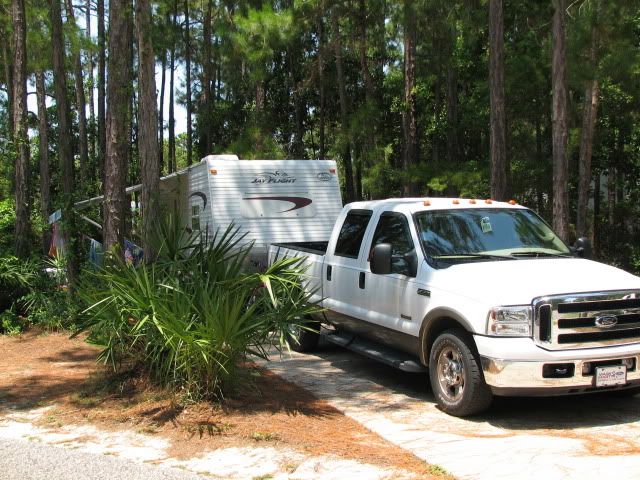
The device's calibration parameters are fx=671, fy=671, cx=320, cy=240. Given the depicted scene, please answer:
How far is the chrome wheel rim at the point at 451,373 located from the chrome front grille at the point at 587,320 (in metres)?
0.80

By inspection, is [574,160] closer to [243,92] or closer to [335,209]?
[335,209]

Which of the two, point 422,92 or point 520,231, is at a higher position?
point 422,92

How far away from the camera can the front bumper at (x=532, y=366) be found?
18.2 feet

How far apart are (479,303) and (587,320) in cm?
90

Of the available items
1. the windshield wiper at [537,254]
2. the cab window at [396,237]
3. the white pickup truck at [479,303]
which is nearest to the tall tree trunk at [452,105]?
the white pickup truck at [479,303]

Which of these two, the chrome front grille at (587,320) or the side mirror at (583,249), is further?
the side mirror at (583,249)

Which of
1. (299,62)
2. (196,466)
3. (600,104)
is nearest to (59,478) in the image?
(196,466)

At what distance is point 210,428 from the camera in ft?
18.7

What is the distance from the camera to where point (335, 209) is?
13.9 m

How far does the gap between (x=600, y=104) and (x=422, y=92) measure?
5899 millimetres

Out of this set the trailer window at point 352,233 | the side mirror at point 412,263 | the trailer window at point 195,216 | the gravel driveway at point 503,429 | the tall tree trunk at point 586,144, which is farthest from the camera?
the tall tree trunk at point 586,144

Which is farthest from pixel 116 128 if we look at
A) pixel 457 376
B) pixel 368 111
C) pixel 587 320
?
pixel 368 111

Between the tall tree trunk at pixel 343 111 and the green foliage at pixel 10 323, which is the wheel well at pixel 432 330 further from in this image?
the tall tree trunk at pixel 343 111

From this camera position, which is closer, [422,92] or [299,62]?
[422,92]
